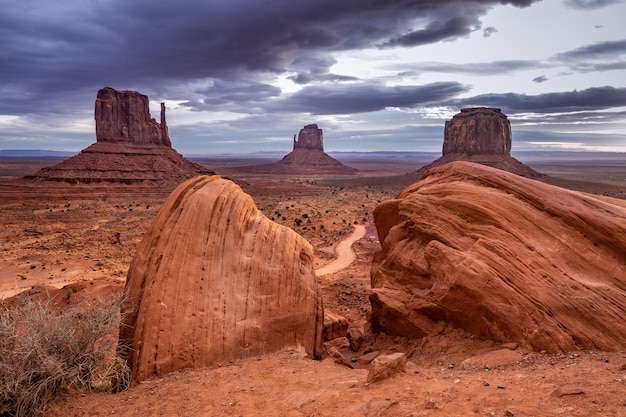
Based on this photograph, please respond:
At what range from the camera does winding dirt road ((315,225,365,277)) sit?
2492cm

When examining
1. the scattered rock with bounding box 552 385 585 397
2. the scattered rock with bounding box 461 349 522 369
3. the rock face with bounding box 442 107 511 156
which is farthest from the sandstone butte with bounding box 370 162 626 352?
the rock face with bounding box 442 107 511 156

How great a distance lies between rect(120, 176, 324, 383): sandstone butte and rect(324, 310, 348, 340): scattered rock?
5.59 ft

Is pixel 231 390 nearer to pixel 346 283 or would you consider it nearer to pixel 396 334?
pixel 396 334

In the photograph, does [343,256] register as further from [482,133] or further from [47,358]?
[482,133]

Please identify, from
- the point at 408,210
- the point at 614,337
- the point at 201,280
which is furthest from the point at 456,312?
the point at 201,280

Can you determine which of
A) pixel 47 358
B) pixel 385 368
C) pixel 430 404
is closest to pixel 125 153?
pixel 47 358

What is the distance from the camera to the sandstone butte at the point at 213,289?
9.05 meters

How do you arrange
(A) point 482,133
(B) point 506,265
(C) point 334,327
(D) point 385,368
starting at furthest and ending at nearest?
(A) point 482,133
(C) point 334,327
(B) point 506,265
(D) point 385,368

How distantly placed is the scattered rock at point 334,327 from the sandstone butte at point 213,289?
1705 mm

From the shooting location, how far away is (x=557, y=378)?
21.4ft

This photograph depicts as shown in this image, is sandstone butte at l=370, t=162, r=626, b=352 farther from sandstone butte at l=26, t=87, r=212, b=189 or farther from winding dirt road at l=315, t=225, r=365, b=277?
sandstone butte at l=26, t=87, r=212, b=189

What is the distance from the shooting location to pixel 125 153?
94.9 m

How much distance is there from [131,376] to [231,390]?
2.63m

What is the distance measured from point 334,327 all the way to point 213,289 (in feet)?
15.6
